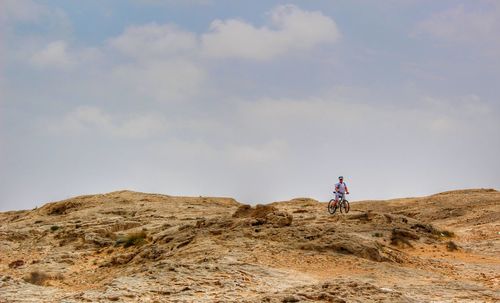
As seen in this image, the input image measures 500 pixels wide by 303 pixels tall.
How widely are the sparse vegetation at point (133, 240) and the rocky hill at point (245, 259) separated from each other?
0.21 ft

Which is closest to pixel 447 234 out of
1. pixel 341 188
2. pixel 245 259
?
pixel 341 188

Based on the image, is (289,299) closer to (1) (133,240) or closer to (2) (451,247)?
(1) (133,240)

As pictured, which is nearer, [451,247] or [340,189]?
[451,247]

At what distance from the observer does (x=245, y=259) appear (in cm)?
1761

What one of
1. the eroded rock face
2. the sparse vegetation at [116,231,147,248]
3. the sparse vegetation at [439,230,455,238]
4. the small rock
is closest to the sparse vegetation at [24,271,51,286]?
the sparse vegetation at [116,231,147,248]

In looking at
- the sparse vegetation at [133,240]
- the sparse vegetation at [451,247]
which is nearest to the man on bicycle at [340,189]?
the sparse vegetation at [451,247]

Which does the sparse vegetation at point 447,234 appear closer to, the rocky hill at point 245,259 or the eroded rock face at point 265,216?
the rocky hill at point 245,259

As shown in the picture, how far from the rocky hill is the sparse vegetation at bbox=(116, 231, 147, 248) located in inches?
2.5

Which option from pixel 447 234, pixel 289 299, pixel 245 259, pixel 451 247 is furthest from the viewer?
pixel 447 234

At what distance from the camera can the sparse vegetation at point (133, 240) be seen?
80.0ft

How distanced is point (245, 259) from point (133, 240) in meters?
8.40

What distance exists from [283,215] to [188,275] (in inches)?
273

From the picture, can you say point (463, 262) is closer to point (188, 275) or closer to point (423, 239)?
point (423, 239)

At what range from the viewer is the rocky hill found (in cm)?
1532
